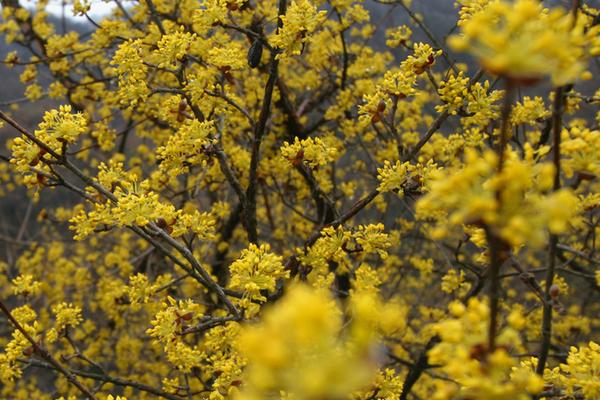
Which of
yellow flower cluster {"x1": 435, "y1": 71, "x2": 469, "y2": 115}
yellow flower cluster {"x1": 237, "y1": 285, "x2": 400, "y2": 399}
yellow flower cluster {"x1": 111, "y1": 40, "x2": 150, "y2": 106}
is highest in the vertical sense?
yellow flower cluster {"x1": 111, "y1": 40, "x2": 150, "y2": 106}

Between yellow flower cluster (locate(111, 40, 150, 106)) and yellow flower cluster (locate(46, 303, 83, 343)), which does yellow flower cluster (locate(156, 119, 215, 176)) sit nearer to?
yellow flower cluster (locate(111, 40, 150, 106))

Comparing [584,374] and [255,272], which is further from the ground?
[255,272]

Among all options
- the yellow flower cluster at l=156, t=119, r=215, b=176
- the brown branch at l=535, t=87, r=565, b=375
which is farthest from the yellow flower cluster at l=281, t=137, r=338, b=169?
the brown branch at l=535, t=87, r=565, b=375

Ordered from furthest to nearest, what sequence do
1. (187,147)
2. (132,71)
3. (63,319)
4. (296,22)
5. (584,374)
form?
(63,319), (132,71), (187,147), (296,22), (584,374)

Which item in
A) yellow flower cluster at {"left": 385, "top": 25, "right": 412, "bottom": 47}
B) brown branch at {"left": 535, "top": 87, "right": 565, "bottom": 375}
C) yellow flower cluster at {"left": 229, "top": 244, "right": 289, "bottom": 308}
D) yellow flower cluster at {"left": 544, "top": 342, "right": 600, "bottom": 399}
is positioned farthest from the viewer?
yellow flower cluster at {"left": 385, "top": 25, "right": 412, "bottom": 47}

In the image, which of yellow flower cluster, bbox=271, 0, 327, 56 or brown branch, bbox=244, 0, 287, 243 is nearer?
yellow flower cluster, bbox=271, 0, 327, 56

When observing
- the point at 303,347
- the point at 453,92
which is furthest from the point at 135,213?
the point at 303,347

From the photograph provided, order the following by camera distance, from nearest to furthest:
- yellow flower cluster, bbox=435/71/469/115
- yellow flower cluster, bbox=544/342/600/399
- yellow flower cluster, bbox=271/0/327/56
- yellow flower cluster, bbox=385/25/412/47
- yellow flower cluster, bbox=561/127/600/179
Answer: yellow flower cluster, bbox=561/127/600/179, yellow flower cluster, bbox=544/342/600/399, yellow flower cluster, bbox=435/71/469/115, yellow flower cluster, bbox=271/0/327/56, yellow flower cluster, bbox=385/25/412/47

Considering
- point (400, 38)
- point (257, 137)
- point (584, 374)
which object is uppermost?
point (400, 38)

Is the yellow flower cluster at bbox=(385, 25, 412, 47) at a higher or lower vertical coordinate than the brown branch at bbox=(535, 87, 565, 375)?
higher

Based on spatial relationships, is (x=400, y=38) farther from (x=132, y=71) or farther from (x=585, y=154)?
(x=585, y=154)

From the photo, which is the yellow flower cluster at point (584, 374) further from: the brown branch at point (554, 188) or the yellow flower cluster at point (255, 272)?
the yellow flower cluster at point (255, 272)

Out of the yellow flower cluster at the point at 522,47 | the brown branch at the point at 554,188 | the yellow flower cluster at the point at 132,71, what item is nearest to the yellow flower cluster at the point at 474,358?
the brown branch at the point at 554,188

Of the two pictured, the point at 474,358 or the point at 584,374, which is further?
the point at 584,374
